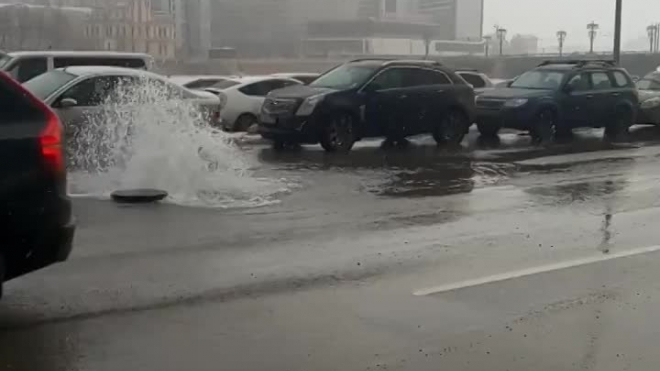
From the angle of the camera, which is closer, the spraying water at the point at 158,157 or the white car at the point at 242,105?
the spraying water at the point at 158,157

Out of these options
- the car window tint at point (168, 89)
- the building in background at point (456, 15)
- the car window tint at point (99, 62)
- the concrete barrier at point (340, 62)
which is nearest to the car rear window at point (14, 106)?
the car window tint at point (168, 89)

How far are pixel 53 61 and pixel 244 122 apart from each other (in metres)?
4.61

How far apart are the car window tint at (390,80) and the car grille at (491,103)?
2.90m

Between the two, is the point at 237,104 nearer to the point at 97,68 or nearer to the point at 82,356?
the point at 97,68

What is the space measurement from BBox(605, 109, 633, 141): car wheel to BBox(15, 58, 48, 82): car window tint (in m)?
12.2

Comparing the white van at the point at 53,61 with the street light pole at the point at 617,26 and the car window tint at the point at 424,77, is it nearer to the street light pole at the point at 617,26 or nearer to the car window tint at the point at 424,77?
the car window tint at the point at 424,77

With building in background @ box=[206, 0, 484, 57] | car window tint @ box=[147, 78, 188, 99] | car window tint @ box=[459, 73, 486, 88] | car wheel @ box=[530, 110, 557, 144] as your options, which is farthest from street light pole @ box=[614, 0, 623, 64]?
building in background @ box=[206, 0, 484, 57]

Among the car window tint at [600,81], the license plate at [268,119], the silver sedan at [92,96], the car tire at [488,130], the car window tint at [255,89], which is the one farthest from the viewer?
the car window tint at [255,89]

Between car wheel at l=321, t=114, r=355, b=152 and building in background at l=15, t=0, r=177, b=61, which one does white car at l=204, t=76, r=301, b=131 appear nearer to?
car wheel at l=321, t=114, r=355, b=152

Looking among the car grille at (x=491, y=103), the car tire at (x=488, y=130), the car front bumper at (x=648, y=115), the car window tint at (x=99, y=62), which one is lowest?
the car tire at (x=488, y=130)

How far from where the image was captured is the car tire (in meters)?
18.4

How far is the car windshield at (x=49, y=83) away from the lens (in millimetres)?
13312

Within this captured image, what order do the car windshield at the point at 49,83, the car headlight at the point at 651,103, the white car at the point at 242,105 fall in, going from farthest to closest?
1. the car headlight at the point at 651,103
2. the white car at the point at 242,105
3. the car windshield at the point at 49,83

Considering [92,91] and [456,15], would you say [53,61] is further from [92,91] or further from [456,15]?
[456,15]
